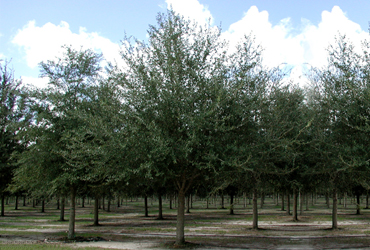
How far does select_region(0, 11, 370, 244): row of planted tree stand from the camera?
Result: 43.2 feet

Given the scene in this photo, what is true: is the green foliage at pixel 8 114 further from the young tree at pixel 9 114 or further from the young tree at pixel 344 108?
the young tree at pixel 344 108

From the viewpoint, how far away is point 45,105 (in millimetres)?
18266

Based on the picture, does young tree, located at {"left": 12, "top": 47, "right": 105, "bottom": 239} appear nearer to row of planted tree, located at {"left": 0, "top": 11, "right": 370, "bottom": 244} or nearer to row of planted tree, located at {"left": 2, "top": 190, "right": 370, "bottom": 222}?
row of planted tree, located at {"left": 0, "top": 11, "right": 370, "bottom": 244}

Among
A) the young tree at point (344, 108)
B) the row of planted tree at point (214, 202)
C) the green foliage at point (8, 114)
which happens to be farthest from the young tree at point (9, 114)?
the young tree at point (344, 108)

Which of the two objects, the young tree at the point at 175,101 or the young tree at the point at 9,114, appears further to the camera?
the young tree at the point at 9,114

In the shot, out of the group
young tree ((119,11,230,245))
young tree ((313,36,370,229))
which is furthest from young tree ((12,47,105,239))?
young tree ((313,36,370,229))

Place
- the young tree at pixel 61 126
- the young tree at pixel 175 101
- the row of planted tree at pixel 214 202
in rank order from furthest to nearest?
the row of planted tree at pixel 214 202 → the young tree at pixel 61 126 → the young tree at pixel 175 101

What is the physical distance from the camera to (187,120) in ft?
42.3

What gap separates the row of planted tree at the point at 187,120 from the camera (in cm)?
1316

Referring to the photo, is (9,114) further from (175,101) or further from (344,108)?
(344,108)

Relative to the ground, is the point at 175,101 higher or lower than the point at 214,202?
higher

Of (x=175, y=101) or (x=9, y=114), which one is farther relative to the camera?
(x=9, y=114)

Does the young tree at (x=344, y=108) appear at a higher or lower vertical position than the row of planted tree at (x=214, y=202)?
higher

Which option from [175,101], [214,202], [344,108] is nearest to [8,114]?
[175,101]
